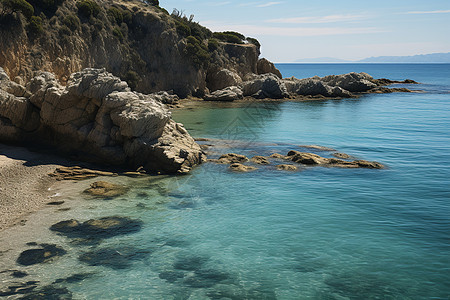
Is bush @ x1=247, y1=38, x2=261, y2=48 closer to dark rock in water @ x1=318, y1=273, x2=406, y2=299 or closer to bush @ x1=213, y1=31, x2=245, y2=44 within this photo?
bush @ x1=213, y1=31, x2=245, y2=44

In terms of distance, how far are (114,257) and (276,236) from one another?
265 inches

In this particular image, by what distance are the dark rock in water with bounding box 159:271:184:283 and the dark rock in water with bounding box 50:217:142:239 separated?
12.1 ft

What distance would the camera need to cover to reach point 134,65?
6275cm

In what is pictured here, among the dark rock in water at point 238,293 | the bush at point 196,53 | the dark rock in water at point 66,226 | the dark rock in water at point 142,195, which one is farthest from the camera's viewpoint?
the bush at point 196,53

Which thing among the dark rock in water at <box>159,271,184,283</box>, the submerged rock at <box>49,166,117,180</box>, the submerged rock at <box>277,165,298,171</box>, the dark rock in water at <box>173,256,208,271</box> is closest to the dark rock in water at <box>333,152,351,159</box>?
the submerged rock at <box>277,165,298,171</box>

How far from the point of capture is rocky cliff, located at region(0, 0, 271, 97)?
43609 mm

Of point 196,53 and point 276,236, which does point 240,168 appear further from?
point 196,53

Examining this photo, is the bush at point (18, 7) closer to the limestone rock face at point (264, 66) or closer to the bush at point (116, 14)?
the bush at point (116, 14)

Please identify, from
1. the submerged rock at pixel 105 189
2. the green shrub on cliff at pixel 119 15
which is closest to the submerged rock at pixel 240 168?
the submerged rock at pixel 105 189

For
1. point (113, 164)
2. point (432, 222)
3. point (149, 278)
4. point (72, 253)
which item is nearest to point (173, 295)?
point (149, 278)

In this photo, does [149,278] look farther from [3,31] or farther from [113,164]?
[3,31]

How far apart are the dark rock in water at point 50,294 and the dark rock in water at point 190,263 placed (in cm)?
373

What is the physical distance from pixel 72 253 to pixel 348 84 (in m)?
86.0

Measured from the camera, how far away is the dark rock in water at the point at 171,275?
13.1 meters
